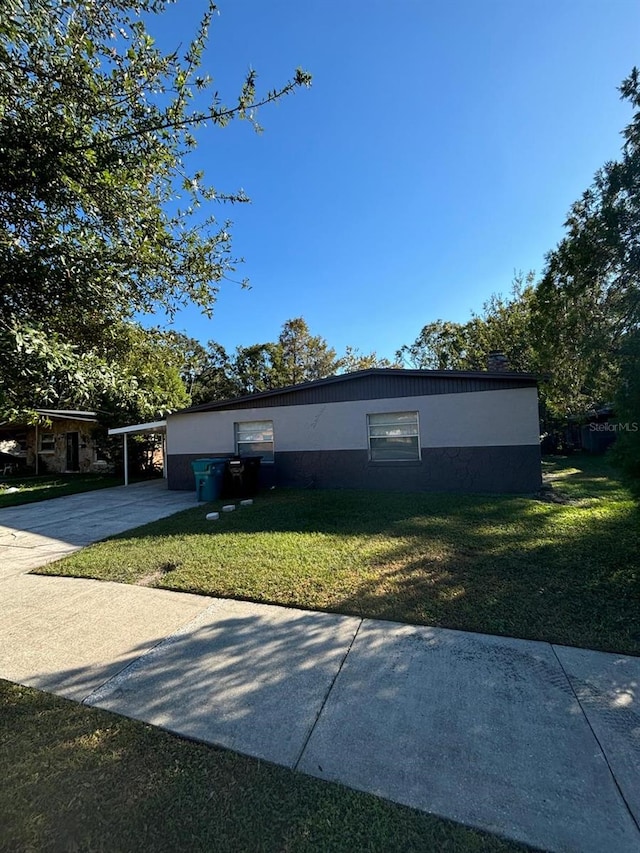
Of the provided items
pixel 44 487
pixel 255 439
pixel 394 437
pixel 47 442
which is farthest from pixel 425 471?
pixel 47 442

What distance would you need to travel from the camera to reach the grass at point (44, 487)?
38.7 feet

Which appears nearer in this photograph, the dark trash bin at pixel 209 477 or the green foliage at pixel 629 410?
the green foliage at pixel 629 410

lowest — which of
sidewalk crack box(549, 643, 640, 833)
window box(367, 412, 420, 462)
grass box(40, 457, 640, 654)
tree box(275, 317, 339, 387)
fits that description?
sidewalk crack box(549, 643, 640, 833)

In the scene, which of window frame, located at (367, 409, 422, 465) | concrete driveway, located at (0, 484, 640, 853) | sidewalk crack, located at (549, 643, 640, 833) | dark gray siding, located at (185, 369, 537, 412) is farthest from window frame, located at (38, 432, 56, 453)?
sidewalk crack, located at (549, 643, 640, 833)

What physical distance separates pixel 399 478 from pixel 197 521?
5.22m

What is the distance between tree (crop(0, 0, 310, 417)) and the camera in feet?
9.52

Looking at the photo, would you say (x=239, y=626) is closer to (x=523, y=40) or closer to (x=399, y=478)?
(x=399, y=478)

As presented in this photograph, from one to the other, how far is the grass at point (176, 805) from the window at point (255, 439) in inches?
375

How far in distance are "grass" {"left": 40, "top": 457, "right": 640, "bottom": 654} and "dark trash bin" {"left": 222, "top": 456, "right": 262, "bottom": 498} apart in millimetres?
2351

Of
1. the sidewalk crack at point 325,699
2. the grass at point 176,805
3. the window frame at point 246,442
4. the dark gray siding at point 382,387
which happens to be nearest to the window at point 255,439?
the window frame at point 246,442

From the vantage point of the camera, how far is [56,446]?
19.9 metres

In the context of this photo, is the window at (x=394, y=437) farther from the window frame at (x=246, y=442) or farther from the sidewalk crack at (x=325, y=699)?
the sidewalk crack at (x=325, y=699)

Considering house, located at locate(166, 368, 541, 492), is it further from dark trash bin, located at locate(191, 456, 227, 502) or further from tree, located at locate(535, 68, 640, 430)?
dark trash bin, located at locate(191, 456, 227, 502)

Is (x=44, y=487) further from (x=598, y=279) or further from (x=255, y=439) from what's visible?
(x=598, y=279)
